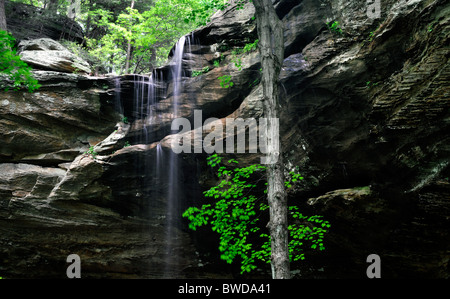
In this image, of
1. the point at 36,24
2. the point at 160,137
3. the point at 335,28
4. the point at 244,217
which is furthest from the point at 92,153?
the point at 36,24

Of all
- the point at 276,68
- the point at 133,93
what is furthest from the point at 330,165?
the point at 133,93

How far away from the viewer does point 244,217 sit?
7.01 meters

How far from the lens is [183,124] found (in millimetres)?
10219

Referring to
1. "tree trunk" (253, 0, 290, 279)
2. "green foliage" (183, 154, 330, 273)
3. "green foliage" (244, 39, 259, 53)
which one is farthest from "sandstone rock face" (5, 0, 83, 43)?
"tree trunk" (253, 0, 290, 279)

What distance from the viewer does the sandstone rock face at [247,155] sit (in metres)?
6.57

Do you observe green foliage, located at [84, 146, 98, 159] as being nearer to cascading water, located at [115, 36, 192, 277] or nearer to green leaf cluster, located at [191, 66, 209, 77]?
cascading water, located at [115, 36, 192, 277]

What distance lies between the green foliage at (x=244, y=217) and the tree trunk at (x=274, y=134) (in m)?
0.64

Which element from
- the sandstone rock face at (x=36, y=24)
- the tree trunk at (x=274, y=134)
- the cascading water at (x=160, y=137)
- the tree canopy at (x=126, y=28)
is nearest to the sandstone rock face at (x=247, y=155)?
the cascading water at (x=160, y=137)

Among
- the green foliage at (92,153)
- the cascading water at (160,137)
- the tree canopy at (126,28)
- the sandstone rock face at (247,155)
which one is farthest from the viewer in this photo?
the tree canopy at (126,28)

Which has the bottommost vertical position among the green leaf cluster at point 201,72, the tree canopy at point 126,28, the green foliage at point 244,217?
the green foliage at point 244,217

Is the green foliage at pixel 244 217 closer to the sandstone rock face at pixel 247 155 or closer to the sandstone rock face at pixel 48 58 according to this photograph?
the sandstone rock face at pixel 247 155

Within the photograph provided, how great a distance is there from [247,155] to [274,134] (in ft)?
9.04

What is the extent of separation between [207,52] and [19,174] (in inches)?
331

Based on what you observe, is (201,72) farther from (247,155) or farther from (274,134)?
(274,134)
